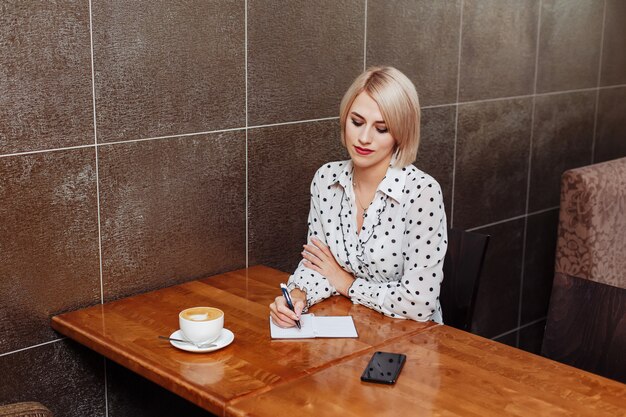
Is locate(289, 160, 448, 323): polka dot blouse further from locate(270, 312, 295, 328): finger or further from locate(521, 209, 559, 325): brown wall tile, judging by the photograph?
locate(521, 209, 559, 325): brown wall tile

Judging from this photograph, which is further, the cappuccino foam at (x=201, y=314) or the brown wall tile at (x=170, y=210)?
the brown wall tile at (x=170, y=210)

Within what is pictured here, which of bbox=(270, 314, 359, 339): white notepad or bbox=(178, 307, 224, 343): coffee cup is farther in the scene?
bbox=(270, 314, 359, 339): white notepad

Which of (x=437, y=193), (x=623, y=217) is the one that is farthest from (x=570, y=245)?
(x=437, y=193)

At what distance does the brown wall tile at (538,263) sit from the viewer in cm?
379

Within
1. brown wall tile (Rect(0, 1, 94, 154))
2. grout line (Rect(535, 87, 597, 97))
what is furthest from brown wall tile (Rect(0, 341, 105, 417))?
grout line (Rect(535, 87, 597, 97))

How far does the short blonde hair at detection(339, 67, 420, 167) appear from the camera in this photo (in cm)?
218

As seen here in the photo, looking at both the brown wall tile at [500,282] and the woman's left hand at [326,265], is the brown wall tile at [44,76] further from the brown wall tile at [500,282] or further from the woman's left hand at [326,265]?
the brown wall tile at [500,282]

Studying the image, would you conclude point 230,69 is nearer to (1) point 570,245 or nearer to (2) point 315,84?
(2) point 315,84

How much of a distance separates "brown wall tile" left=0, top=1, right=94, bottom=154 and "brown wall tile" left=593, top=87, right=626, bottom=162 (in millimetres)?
2606

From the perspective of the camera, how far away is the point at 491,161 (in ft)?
11.3

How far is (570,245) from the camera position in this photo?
2.95 metres

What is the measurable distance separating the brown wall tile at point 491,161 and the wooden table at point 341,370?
126 centimetres

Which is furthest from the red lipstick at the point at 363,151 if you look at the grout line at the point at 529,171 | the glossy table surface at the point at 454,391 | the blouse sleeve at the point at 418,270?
the grout line at the point at 529,171

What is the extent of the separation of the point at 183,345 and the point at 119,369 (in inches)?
21.5
